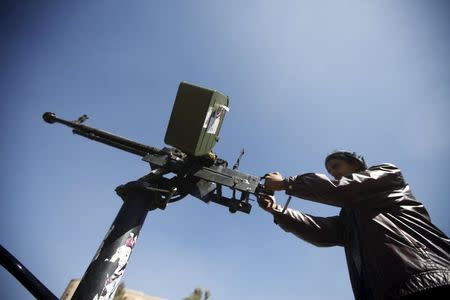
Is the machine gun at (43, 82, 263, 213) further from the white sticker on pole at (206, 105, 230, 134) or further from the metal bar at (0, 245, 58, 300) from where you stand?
the metal bar at (0, 245, 58, 300)

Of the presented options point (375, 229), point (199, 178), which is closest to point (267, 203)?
point (199, 178)

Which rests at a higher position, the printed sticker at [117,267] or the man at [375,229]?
the man at [375,229]

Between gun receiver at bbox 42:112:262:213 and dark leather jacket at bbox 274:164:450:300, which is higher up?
dark leather jacket at bbox 274:164:450:300

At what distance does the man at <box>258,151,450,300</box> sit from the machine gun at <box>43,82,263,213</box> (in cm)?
78

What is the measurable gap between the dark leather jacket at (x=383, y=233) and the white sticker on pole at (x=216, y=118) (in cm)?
167

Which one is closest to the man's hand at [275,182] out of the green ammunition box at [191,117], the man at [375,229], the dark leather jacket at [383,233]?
the man at [375,229]

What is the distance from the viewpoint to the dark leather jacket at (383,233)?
7.13ft

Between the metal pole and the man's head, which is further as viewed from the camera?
the man's head

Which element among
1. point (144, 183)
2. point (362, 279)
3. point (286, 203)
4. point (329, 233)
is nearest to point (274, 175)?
point (286, 203)

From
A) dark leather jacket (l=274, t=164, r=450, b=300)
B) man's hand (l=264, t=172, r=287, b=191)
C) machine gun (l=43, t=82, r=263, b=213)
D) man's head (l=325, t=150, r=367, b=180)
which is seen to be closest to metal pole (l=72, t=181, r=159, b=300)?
machine gun (l=43, t=82, r=263, b=213)

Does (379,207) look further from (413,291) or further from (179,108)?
(179,108)

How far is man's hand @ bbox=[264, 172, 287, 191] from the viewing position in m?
3.40

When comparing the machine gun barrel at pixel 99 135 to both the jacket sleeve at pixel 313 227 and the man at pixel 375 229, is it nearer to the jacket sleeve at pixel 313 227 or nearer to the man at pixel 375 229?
the man at pixel 375 229

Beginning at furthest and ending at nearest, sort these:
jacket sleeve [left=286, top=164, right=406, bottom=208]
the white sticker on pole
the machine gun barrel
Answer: the machine gun barrel, the white sticker on pole, jacket sleeve [left=286, top=164, right=406, bottom=208]
